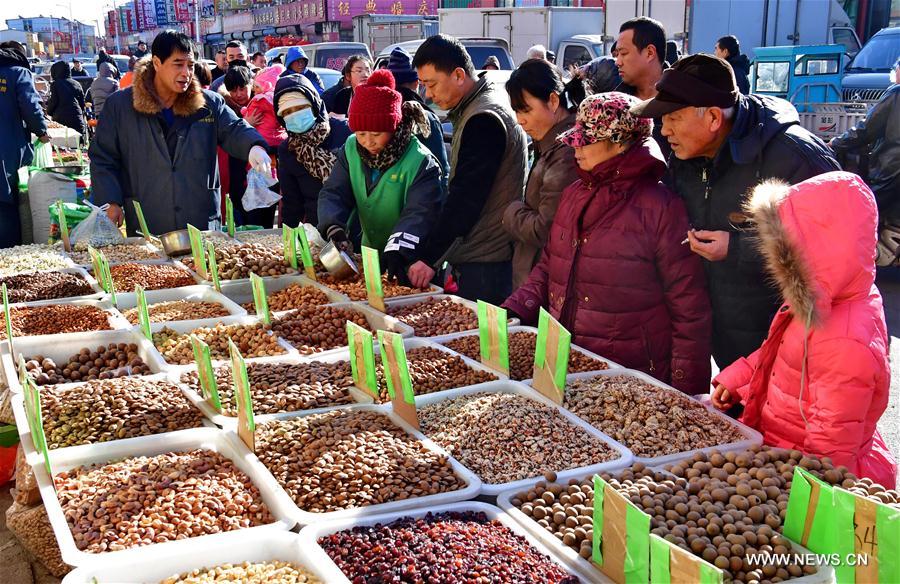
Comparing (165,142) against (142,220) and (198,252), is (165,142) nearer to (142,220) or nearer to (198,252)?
(142,220)

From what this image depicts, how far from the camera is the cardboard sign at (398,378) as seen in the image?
239 cm

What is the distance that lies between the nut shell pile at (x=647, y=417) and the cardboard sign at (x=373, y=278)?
3.53 feet

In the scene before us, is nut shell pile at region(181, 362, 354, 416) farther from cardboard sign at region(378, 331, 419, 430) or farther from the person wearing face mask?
the person wearing face mask

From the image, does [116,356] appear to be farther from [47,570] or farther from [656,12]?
[656,12]

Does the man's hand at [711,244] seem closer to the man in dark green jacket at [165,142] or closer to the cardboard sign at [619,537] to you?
the cardboard sign at [619,537]

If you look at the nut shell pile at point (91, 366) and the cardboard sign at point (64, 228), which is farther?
the cardboard sign at point (64, 228)

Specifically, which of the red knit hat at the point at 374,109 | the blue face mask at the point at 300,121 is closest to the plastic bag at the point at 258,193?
the blue face mask at the point at 300,121

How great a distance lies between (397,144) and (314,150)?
1344 millimetres

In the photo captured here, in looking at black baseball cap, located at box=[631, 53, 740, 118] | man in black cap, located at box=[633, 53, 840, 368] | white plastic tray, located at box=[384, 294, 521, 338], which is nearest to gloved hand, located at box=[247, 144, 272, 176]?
white plastic tray, located at box=[384, 294, 521, 338]

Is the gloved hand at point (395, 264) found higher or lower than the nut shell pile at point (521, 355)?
higher

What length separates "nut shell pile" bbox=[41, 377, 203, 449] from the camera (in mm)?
2447

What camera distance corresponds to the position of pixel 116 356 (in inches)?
123

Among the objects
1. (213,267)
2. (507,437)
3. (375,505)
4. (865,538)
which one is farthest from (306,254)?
(865,538)

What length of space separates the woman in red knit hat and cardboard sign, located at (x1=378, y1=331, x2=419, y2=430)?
1360mm
